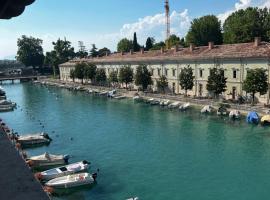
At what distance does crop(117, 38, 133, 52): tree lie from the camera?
506 feet

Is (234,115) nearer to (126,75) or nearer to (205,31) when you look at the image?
(126,75)

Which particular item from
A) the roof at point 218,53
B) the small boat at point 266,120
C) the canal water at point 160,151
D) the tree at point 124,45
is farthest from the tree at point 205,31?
the small boat at point 266,120

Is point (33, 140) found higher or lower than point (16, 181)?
→ lower

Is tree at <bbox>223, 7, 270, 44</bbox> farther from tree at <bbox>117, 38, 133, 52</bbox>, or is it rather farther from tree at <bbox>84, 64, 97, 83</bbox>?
tree at <bbox>117, 38, 133, 52</bbox>

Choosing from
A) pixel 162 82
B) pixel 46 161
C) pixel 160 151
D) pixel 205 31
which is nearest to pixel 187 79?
pixel 162 82

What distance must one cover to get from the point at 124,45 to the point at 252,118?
116616 millimetres

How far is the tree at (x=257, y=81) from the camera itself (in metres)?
49.2

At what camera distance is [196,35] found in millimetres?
111438

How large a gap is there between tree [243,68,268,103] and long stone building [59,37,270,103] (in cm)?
153

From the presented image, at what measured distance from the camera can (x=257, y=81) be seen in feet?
162

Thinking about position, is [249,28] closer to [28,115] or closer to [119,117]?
[119,117]

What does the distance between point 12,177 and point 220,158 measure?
85.3 feet

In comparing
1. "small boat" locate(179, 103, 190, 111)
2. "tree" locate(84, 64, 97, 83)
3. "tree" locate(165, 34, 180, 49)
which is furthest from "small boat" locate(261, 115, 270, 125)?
"tree" locate(165, 34, 180, 49)

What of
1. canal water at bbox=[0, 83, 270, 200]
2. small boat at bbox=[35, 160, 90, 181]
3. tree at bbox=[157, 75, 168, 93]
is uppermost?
tree at bbox=[157, 75, 168, 93]
